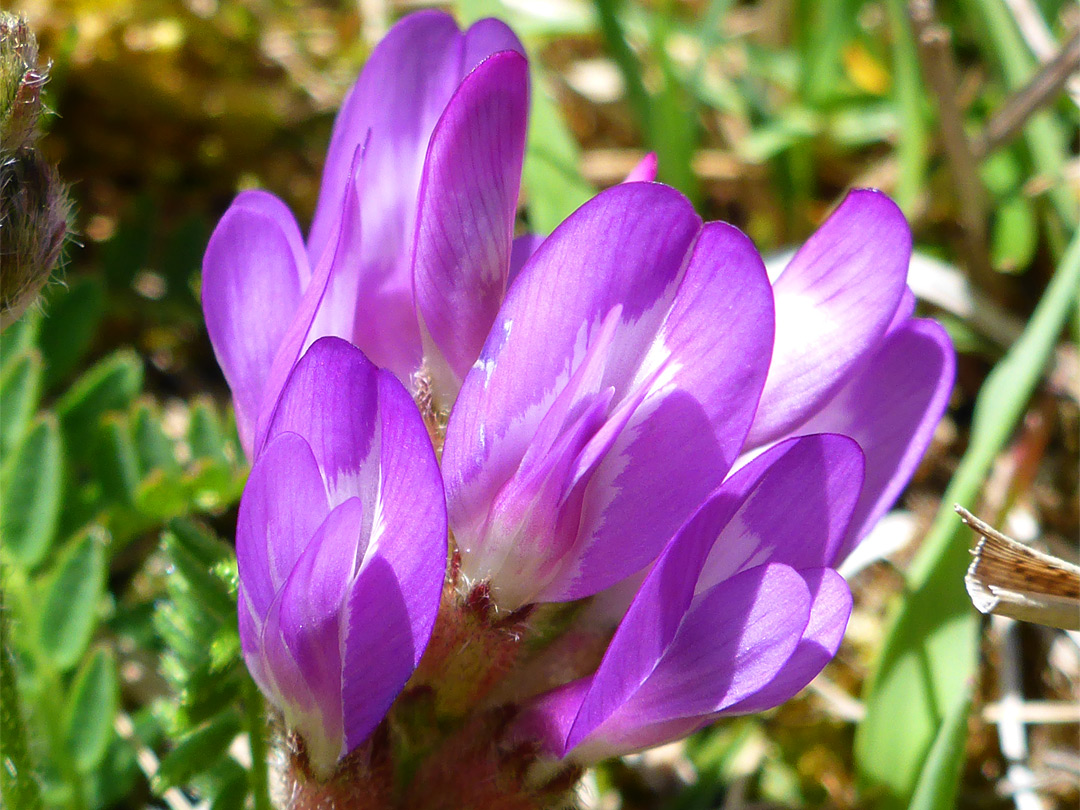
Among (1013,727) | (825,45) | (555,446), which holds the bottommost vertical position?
(1013,727)

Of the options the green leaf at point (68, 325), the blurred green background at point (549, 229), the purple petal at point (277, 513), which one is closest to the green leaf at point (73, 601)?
the blurred green background at point (549, 229)

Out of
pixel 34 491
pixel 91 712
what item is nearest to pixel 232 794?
pixel 91 712

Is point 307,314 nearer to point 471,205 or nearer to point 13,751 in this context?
point 471,205

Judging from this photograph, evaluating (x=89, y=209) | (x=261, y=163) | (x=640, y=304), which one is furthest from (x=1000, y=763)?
(x=89, y=209)

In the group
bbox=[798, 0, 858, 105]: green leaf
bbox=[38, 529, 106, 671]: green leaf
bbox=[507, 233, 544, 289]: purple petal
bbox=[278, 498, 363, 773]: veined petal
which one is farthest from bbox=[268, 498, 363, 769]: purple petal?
bbox=[798, 0, 858, 105]: green leaf

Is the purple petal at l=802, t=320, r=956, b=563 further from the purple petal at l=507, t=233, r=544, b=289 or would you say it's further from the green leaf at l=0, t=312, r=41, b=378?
the green leaf at l=0, t=312, r=41, b=378

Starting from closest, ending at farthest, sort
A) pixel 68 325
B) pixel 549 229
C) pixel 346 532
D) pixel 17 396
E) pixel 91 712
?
pixel 346 532 < pixel 91 712 < pixel 17 396 < pixel 68 325 < pixel 549 229

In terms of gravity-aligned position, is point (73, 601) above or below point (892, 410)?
below
